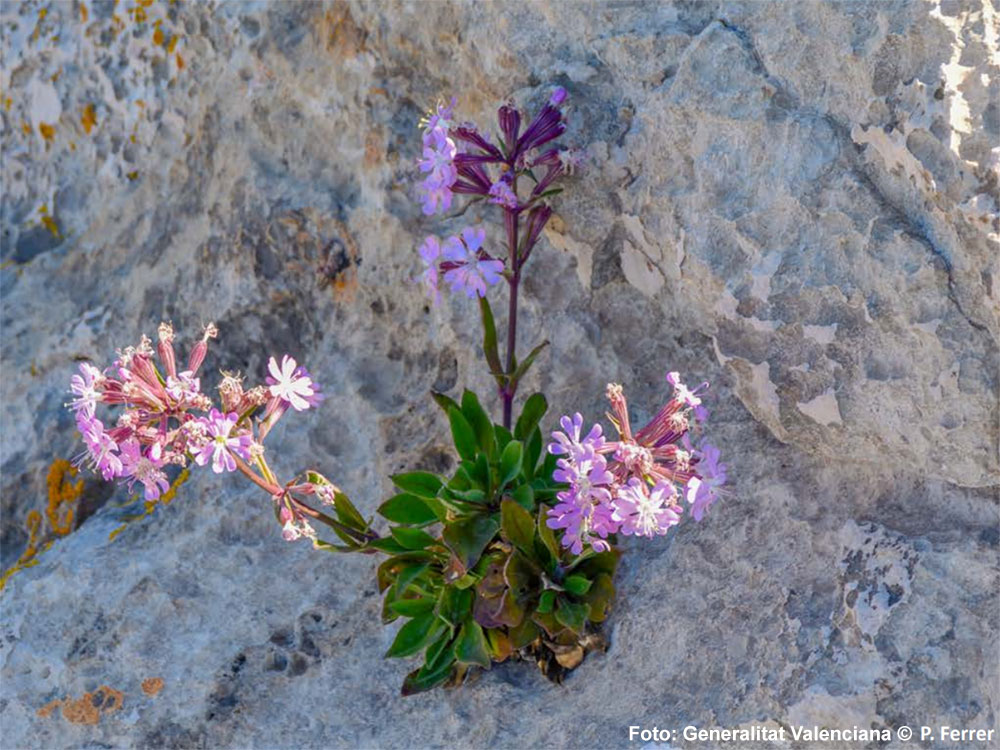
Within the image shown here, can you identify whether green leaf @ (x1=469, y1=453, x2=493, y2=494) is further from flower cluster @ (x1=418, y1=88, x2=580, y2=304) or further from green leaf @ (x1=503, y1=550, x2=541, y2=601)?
flower cluster @ (x1=418, y1=88, x2=580, y2=304)

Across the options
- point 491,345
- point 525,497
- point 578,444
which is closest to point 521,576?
point 525,497

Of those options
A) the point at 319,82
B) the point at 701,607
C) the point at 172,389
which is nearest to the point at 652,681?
the point at 701,607

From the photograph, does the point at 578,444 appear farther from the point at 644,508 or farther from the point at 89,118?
the point at 89,118

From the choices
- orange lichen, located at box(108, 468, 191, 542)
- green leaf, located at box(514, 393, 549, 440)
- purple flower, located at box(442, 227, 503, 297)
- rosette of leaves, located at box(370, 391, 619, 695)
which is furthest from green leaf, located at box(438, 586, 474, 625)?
orange lichen, located at box(108, 468, 191, 542)

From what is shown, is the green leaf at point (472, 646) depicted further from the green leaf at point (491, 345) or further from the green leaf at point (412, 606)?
the green leaf at point (491, 345)

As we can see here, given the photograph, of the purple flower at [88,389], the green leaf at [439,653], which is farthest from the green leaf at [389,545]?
the purple flower at [88,389]

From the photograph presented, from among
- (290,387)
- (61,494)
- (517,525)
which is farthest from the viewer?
(61,494)
